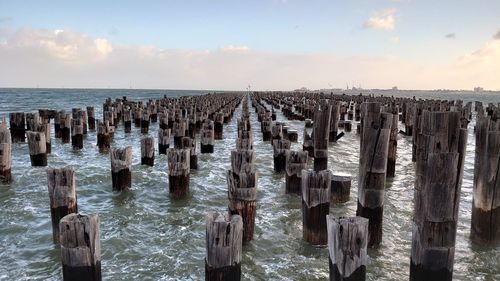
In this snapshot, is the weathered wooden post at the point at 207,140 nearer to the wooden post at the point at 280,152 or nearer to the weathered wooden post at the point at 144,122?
the wooden post at the point at 280,152

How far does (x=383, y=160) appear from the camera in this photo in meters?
6.86

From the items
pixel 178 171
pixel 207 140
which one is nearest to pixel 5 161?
pixel 178 171

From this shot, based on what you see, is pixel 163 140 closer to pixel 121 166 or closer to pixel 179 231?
pixel 121 166

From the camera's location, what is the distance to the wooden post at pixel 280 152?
37.9ft

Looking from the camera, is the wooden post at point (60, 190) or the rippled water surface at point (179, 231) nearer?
the rippled water surface at point (179, 231)

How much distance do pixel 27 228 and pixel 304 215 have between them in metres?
4.97

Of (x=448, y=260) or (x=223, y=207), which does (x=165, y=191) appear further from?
(x=448, y=260)

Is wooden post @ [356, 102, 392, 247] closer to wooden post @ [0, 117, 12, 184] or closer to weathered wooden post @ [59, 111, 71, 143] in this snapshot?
wooden post @ [0, 117, 12, 184]

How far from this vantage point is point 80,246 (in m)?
4.71

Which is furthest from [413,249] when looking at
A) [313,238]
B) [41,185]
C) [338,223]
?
[41,185]

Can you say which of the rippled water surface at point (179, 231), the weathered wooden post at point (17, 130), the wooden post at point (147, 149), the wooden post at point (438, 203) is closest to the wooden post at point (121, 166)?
the rippled water surface at point (179, 231)

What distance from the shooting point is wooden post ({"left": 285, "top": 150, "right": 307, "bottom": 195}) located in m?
9.02

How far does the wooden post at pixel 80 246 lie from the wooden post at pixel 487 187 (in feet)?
18.6

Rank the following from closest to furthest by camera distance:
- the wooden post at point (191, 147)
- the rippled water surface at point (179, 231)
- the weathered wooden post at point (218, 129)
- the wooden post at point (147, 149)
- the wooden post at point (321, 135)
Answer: the rippled water surface at point (179, 231) → the wooden post at point (321, 135) → the wooden post at point (147, 149) → the wooden post at point (191, 147) → the weathered wooden post at point (218, 129)
